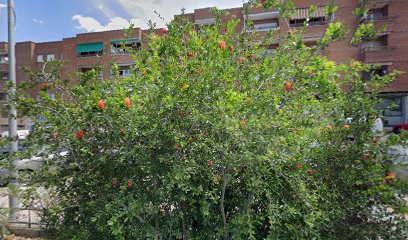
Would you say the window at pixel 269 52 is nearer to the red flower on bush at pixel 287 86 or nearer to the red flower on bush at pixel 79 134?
the red flower on bush at pixel 287 86

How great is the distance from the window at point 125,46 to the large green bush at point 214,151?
48cm

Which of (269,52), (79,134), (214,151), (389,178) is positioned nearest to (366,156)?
(389,178)

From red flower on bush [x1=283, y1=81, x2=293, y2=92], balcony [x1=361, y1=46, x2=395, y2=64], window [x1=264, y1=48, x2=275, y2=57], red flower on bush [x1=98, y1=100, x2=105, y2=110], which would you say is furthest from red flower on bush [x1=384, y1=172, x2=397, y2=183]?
balcony [x1=361, y1=46, x2=395, y2=64]

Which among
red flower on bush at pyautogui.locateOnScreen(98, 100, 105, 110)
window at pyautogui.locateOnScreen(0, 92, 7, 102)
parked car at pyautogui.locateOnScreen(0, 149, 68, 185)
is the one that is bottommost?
parked car at pyautogui.locateOnScreen(0, 149, 68, 185)

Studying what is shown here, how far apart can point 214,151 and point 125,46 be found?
1.65 metres

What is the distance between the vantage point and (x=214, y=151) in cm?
208

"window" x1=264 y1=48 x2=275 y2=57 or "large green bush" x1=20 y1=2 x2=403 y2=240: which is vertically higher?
"window" x1=264 y1=48 x2=275 y2=57

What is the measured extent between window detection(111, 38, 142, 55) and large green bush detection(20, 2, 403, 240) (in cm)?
48

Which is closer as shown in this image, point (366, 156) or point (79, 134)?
point (79, 134)

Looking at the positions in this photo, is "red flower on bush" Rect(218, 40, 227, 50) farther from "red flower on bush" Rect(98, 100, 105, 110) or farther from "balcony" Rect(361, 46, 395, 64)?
"balcony" Rect(361, 46, 395, 64)

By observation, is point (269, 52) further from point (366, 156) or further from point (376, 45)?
point (376, 45)

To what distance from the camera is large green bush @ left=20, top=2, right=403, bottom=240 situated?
201 centimetres

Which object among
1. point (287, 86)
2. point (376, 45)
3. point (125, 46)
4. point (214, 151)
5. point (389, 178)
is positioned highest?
point (376, 45)

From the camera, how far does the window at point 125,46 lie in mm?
2826
